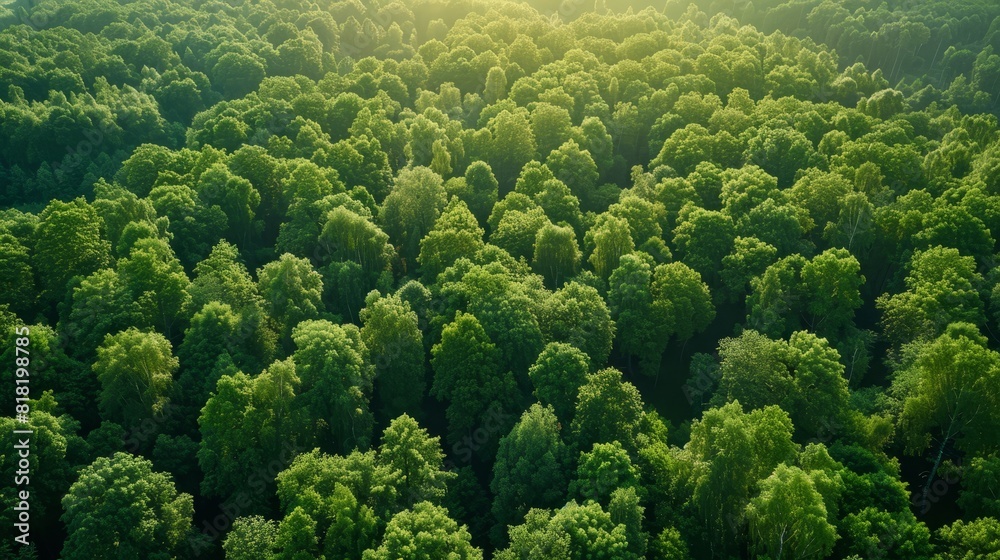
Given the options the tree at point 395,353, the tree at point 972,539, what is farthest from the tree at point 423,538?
the tree at point 972,539

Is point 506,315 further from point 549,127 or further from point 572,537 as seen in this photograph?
point 549,127

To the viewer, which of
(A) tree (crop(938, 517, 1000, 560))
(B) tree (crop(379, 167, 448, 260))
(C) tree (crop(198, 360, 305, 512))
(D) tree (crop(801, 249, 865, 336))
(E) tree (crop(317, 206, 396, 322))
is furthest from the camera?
(B) tree (crop(379, 167, 448, 260))

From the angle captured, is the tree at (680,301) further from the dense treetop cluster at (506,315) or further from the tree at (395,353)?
the tree at (395,353)

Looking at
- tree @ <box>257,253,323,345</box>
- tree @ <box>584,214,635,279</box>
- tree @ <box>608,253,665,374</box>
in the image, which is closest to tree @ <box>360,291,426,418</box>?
tree @ <box>257,253,323,345</box>

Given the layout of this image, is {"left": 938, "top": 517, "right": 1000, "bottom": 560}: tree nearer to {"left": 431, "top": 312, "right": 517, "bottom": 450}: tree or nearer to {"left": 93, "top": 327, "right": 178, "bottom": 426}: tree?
{"left": 431, "top": 312, "right": 517, "bottom": 450}: tree

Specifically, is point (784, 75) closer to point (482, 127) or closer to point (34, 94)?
point (482, 127)

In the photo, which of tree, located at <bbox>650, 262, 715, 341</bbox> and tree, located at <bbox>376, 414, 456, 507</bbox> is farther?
tree, located at <bbox>650, 262, 715, 341</bbox>

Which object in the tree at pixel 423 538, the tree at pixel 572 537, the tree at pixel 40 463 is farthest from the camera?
the tree at pixel 40 463
